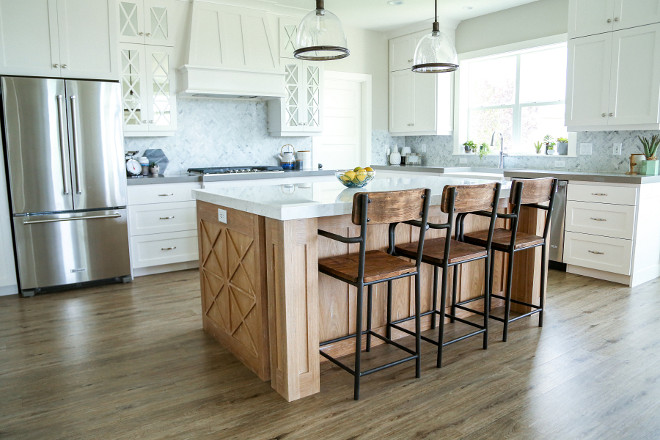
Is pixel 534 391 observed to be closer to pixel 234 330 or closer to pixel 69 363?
pixel 234 330

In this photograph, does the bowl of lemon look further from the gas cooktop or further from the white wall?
the white wall

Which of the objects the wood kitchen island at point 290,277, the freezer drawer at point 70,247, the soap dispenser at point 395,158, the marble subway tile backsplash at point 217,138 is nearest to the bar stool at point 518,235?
the wood kitchen island at point 290,277

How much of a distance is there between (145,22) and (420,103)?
3359 mm

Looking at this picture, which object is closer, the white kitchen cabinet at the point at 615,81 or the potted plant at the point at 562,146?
the white kitchen cabinet at the point at 615,81

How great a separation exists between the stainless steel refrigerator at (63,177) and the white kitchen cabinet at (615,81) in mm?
4113

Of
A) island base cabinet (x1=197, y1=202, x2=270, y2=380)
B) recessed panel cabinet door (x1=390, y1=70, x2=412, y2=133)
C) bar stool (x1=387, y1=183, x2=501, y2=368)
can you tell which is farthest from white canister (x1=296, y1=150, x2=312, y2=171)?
bar stool (x1=387, y1=183, x2=501, y2=368)

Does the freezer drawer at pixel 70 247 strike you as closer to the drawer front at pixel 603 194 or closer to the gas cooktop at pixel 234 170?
the gas cooktop at pixel 234 170

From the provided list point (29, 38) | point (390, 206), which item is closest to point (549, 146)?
point (390, 206)

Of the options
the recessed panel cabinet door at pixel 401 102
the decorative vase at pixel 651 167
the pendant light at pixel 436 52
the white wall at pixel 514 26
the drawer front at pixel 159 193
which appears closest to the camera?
the pendant light at pixel 436 52

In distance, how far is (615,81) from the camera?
14.1 ft

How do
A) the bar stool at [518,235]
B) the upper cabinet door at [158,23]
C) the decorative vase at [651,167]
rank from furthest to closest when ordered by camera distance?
the upper cabinet door at [158,23] < the decorative vase at [651,167] < the bar stool at [518,235]

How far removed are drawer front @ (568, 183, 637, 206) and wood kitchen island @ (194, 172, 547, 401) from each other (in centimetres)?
114

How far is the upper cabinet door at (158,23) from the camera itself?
476cm

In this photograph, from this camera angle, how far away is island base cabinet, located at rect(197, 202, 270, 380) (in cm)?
251
